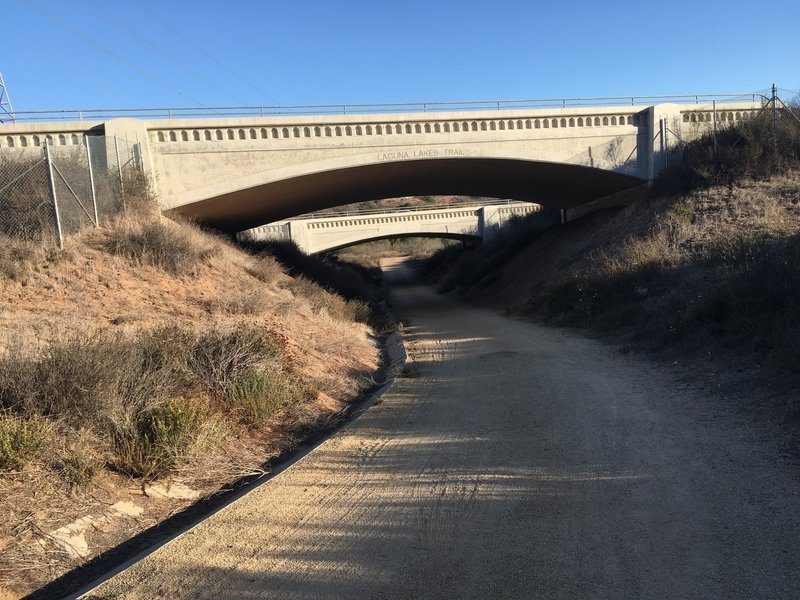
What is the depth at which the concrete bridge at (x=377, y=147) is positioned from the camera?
18719 mm

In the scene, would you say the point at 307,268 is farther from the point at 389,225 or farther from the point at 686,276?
the point at 686,276

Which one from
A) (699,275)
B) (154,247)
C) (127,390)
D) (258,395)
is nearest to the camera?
(127,390)

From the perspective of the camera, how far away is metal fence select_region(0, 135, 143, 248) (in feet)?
39.4

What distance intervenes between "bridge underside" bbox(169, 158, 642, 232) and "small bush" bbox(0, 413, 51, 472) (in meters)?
15.3

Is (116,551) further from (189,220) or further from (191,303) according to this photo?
(189,220)

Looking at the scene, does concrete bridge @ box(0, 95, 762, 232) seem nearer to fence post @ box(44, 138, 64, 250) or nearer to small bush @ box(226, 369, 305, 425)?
fence post @ box(44, 138, 64, 250)

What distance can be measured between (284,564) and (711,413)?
5.55m

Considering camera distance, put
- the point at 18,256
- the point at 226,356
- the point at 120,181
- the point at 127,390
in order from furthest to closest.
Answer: the point at 120,181 → the point at 18,256 → the point at 226,356 → the point at 127,390

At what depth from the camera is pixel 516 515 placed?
4535 mm

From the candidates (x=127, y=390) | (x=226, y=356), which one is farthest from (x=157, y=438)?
(x=226, y=356)

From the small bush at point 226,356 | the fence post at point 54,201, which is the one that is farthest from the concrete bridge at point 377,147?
the small bush at point 226,356

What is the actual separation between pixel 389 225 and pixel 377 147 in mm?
23972

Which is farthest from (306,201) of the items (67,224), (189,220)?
(67,224)

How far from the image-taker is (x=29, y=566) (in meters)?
3.77
